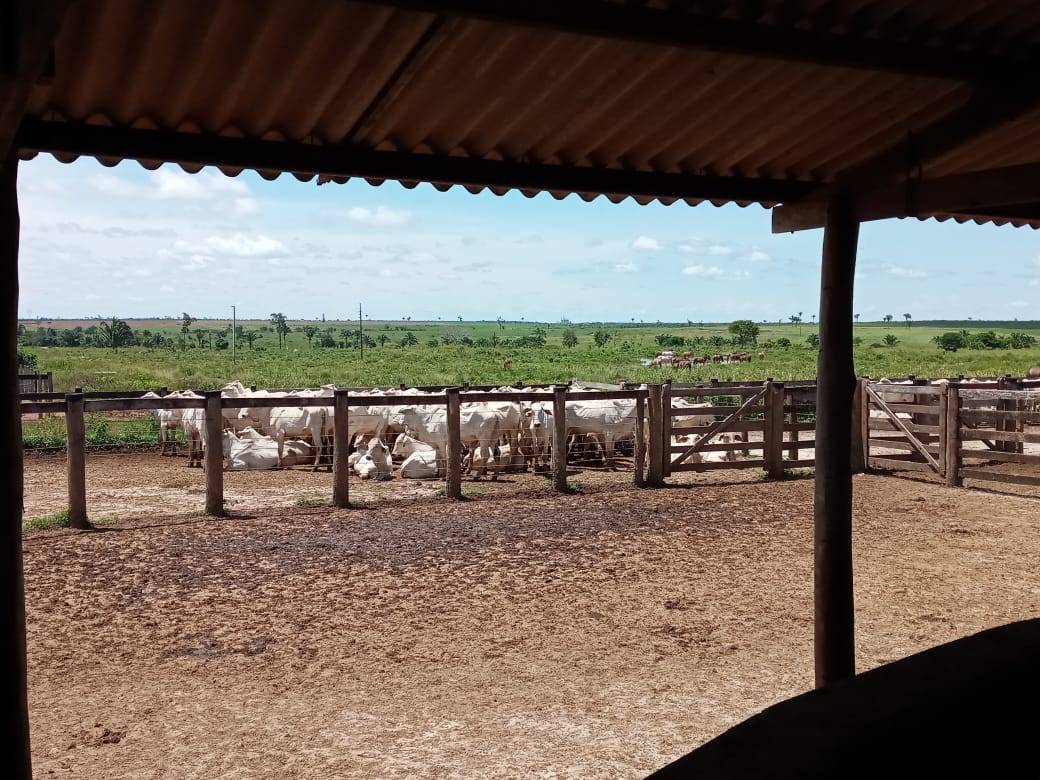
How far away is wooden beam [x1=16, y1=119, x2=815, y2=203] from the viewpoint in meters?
3.48

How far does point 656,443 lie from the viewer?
13.5 metres

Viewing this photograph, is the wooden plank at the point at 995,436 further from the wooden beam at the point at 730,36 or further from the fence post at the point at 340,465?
the wooden beam at the point at 730,36

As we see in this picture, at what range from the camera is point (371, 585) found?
779cm

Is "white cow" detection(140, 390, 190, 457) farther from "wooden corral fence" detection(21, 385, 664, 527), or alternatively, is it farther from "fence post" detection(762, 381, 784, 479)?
"fence post" detection(762, 381, 784, 479)

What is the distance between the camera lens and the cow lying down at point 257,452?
1443 cm

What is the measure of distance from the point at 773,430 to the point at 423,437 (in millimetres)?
5389

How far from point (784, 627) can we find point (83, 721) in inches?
174

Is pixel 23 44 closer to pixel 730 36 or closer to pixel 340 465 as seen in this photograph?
pixel 730 36

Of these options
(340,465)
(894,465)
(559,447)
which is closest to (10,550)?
(340,465)

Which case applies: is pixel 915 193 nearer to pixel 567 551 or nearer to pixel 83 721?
pixel 83 721

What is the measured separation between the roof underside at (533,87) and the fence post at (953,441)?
9613 millimetres

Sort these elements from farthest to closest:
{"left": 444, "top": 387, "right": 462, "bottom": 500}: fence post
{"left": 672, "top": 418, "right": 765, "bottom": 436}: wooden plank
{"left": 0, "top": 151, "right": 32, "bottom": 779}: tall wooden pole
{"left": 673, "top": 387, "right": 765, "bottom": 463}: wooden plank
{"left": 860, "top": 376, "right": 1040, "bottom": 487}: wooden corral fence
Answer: {"left": 672, "top": 418, "right": 765, "bottom": 436}: wooden plank → {"left": 673, "top": 387, "right": 765, "bottom": 463}: wooden plank → {"left": 860, "top": 376, "right": 1040, "bottom": 487}: wooden corral fence → {"left": 444, "top": 387, "right": 462, "bottom": 500}: fence post → {"left": 0, "top": 151, "right": 32, "bottom": 779}: tall wooden pole

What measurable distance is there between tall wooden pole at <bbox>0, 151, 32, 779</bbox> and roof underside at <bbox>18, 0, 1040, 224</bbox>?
2.13 feet

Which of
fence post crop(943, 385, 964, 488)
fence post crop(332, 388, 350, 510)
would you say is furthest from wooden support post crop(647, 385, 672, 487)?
fence post crop(332, 388, 350, 510)
